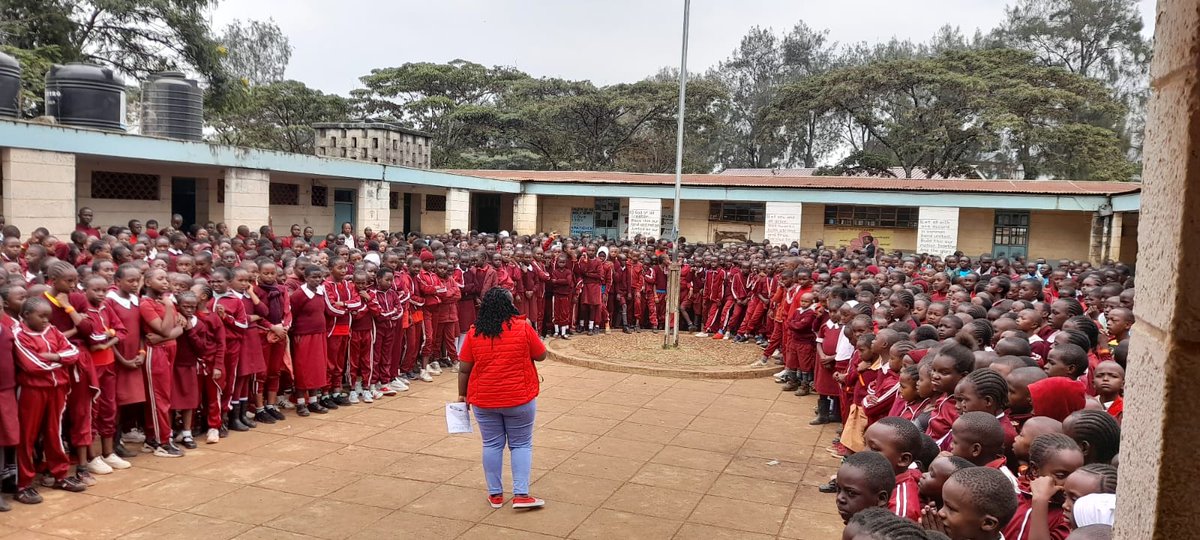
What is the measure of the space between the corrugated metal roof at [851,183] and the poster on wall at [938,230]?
2.02 ft

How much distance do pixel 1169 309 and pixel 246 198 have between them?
1486 cm

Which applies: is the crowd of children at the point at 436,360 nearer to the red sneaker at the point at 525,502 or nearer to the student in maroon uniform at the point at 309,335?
the student in maroon uniform at the point at 309,335

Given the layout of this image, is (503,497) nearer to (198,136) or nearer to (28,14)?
(198,136)

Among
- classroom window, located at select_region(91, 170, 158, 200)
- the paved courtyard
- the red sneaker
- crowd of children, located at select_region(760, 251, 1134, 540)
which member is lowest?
the paved courtyard

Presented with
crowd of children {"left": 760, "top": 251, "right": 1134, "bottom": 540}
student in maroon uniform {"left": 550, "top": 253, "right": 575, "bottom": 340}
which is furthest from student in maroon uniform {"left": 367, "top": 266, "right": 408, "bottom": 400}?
crowd of children {"left": 760, "top": 251, "right": 1134, "bottom": 540}

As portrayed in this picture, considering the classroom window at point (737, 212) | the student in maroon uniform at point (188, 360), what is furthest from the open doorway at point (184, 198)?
the classroom window at point (737, 212)

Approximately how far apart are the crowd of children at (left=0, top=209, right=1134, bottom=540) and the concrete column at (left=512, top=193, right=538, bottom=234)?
12.6 meters

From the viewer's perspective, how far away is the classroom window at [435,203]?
24281 millimetres

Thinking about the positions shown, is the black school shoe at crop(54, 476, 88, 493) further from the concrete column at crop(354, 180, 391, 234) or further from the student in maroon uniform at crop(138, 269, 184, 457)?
the concrete column at crop(354, 180, 391, 234)

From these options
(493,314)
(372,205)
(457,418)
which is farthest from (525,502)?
(372,205)

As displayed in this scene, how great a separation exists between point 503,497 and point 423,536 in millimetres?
784

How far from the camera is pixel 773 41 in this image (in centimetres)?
5172

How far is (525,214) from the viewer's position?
24.5 m

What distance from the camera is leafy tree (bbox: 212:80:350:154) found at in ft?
115
